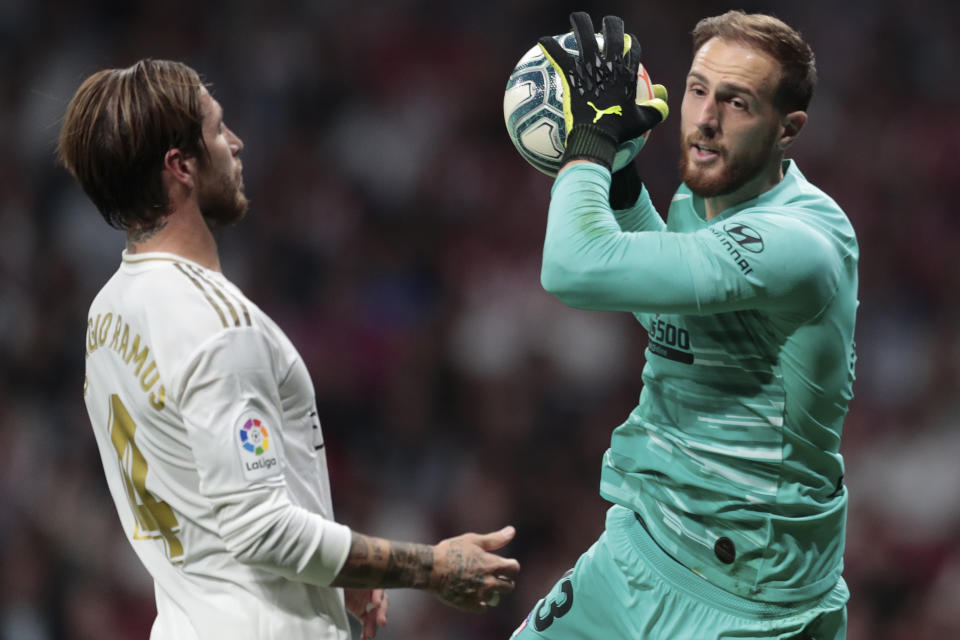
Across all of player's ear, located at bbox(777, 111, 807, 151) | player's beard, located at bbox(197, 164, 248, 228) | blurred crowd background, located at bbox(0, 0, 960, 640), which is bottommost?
blurred crowd background, located at bbox(0, 0, 960, 640)

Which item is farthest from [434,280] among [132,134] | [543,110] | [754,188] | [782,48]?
[132,134]

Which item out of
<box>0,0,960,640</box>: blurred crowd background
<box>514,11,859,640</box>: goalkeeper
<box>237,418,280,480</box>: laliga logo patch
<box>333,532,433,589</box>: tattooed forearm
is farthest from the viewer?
<box>0,0,960,640</box>: blurred crowd background

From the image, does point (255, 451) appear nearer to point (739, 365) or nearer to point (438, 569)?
point (438, 569)

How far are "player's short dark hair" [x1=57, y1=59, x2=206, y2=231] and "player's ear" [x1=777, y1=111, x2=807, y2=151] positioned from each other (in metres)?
1.45

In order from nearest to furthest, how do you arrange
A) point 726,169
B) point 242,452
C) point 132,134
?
1. point 242,452
2. point 132,134
3. point 726,169

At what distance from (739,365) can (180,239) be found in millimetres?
1406

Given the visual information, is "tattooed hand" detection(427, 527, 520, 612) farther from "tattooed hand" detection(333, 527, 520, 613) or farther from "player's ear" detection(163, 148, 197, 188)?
"player's ear" detection(163, 148, 197, 188)

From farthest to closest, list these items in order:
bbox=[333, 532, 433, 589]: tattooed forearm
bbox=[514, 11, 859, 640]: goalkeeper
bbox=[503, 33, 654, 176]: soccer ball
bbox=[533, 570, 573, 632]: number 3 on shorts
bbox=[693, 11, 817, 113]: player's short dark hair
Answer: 1. bbox=[533, 570, 573, 632]: number 3 on shorts
2. bbox=[503, 33, 654, 176]: soccer ball
3. bbox=[693, 11, 817, 113]: player's short dark hair
4. bbox=[514, 11, 859, 640]: goalkeeper
5. bbox=[333, 532, 433, 589]: tattooed forearm

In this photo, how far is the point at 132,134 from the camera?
8.89ft

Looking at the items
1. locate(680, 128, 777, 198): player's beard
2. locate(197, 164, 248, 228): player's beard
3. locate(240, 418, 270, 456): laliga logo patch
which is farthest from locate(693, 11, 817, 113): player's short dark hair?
locate(240, 418, 270, 456): laliga logo patch

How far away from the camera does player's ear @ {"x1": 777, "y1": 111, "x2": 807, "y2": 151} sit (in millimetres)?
2988

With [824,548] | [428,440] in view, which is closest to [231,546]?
[824,548]

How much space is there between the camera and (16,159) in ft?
26.8

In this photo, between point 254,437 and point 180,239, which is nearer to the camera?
point 254,437
